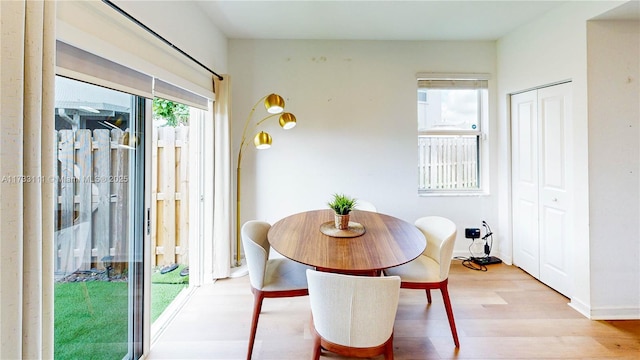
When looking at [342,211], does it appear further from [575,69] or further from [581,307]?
[575,69]

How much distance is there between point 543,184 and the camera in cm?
269

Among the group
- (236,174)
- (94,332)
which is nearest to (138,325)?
(94,332)

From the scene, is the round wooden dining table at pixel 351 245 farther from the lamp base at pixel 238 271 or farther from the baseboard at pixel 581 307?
the baseboard at pixel 581 307

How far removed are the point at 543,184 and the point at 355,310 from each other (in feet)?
8.61

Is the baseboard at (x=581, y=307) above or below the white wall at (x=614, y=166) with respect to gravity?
below

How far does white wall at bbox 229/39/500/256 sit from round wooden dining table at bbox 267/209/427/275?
1083 mm

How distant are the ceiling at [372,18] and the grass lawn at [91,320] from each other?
238 centimetres

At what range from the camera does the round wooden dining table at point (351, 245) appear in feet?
4.60

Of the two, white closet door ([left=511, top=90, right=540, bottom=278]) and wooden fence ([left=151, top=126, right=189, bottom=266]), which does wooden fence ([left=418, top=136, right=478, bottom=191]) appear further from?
wooden fence ([left=151, top=126, right=189, bottom=266])

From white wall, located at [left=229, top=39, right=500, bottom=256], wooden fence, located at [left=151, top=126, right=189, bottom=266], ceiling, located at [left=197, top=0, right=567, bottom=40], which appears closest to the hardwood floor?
wooden fence, located at [left=151, top=126, right=189, bottom=266]

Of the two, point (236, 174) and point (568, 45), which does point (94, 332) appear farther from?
point (568, 45)

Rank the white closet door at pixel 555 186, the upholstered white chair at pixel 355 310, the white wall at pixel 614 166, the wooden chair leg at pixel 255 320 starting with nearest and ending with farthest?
1. the upholstered white chair at pixel 355 310
2. the wooden chair leg at pixel 255 320
3. the white wall at pixel 614 166
4. the white closet door at pixel 555 186

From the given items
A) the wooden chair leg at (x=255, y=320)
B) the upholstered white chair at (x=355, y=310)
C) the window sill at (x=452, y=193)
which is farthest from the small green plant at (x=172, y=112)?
the window sill at (x=452, y=193)

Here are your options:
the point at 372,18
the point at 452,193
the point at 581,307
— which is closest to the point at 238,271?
the point at 452,193
